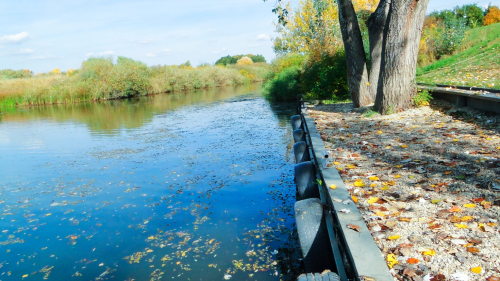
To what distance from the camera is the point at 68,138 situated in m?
14.3

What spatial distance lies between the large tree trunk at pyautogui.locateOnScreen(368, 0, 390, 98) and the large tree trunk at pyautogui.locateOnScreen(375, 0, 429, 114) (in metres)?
1.31

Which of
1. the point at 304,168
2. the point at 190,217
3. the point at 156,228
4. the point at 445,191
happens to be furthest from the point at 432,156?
the point at 156,228

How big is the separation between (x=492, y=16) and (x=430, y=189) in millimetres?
38232

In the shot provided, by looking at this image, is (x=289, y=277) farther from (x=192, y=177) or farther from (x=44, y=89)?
(x=44, y=89)

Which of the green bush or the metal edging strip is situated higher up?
the green bush

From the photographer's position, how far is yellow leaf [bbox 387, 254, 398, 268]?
2512 millimetres

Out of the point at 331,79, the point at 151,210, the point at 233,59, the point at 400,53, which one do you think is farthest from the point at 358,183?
the point at 233,59

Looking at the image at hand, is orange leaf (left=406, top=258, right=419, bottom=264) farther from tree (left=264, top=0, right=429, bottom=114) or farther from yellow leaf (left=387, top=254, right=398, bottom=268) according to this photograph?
tree (left=264, top=0, right=429, bottom=114)

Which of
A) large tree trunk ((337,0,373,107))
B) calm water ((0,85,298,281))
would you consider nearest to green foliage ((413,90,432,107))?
large tree trunk ((337,0,373,107))

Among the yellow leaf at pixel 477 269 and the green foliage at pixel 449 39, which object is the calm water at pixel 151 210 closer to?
the yellow leaf at pixel 477 269

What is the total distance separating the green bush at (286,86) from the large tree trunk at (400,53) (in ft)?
45.9

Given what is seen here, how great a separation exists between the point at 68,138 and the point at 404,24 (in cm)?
1301

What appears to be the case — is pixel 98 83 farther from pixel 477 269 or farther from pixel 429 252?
pixel 477 269

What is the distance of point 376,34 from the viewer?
9836mm
